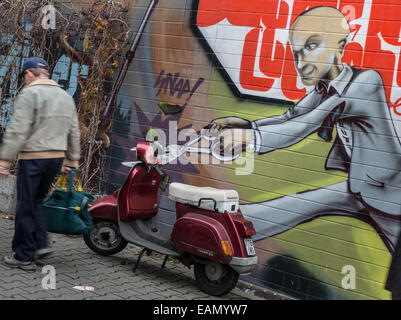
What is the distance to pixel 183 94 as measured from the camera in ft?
22.6

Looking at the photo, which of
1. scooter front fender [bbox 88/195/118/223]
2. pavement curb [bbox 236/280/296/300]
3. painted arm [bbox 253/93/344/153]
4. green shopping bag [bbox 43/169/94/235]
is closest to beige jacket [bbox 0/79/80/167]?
green shopping bag [bbox 43/169/94/235]

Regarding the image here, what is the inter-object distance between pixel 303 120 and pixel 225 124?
3.31ft

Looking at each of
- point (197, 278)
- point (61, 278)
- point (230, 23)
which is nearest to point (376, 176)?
point (197, 278)

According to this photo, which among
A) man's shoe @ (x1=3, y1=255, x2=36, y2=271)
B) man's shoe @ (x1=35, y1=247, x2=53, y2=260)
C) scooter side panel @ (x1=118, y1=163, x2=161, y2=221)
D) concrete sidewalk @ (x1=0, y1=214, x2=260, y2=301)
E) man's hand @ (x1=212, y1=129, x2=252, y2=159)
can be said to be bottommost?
concrete sidewalk @ (x1=0, y1=214, x2=260, y2=301)

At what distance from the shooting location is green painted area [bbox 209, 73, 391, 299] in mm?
5375

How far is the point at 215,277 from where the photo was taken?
5.34 metres

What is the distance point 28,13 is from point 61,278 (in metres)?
4.72

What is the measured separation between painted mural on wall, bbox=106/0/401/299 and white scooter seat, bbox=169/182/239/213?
2.84 feet

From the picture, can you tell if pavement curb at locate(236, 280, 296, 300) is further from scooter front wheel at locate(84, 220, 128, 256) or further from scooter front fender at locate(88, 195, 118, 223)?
scooter front fender at locate(88, 195, 118, 223)

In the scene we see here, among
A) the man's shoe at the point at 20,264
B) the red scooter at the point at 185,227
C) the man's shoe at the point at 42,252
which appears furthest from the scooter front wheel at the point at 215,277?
the man's shoe at the point at 20,264

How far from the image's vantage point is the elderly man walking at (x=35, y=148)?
5.02 meters

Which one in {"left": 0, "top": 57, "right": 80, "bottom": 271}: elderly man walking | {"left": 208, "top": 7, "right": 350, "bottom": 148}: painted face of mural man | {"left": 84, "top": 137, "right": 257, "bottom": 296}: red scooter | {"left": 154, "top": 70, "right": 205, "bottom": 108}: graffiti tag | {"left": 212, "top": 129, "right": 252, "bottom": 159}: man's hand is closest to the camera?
{"left": 0, "top": 57, "right": 80, "bottom": 271}: elderly man walking

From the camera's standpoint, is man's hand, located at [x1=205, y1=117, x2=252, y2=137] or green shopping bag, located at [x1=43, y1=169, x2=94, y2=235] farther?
man's hand, located at [x1=205, y1=117, x2=252, y2=137]

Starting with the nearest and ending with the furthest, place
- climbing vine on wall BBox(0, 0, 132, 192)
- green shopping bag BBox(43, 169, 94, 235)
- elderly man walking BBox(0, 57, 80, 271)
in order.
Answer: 1. elderly man walking BBox(0, 57, 80, 271)
2. green shopping bag BBox(43, 169, 94, 235)
3. climbing vine on wall BBox(0, 0, 132, 192)
